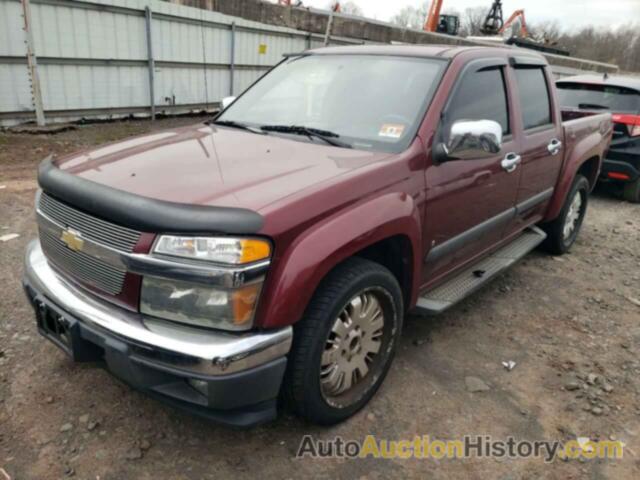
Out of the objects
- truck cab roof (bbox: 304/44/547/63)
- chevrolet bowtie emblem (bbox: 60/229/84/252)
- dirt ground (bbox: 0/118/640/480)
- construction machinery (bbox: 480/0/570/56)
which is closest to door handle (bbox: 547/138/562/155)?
truck cab roof (bbox: 304/44/547/63)

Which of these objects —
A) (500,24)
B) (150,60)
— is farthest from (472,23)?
(150,60)

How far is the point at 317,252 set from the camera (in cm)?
209

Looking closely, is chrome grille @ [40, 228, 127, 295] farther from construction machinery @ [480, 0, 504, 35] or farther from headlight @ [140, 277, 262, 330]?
construction machinery @ [480, 0, 504, 35]

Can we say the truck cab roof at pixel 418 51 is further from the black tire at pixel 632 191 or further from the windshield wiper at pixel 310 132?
the black tire at pixel 632 191

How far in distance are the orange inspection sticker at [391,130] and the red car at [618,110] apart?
4.74m

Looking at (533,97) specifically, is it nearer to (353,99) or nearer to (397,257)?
(353,99)

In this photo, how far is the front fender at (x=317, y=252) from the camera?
200cm

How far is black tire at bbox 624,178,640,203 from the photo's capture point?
7012mm

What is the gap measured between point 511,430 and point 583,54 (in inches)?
2761

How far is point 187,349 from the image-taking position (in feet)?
6.35

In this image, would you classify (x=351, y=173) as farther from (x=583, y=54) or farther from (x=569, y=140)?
(x=583, y=54)

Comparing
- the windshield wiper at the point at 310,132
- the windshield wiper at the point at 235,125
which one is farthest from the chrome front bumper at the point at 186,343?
the windshield wiper at the point at 235,125

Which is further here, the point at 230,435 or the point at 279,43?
the point at 279,43

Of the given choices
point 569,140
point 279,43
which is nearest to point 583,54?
point 279,43
